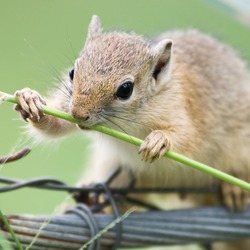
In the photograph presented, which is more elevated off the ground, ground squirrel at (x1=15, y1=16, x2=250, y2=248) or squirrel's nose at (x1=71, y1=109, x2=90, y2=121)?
ground squirrel at (x1=15, y1=16, x2=250, y2=248)

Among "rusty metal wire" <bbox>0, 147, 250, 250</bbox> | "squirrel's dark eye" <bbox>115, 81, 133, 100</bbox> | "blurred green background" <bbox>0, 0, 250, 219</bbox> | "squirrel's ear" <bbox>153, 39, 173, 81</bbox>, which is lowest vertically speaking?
"rusty metal wire" <bbox>0, 147, 250, 250</bbox>

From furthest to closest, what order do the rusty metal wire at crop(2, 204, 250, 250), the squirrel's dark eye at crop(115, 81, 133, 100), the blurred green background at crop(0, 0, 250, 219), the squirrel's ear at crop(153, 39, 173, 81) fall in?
the blurred green background at crop(0, 0, 250, 219) < the squirrel's ear at crop(153, 39, 173, 81) < the squirrel's dark eye at crop(115, 81, 133, 100) < the rusty metal wire at crop(2, 204, 250, 250)

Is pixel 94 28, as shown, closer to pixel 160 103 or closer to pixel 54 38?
pixel 160 103

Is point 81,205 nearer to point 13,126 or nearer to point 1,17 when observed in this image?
point 13,126

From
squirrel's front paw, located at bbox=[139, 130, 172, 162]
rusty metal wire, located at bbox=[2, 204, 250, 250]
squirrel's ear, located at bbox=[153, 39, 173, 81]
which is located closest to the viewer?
rusty metal wire, located at bbox=[2, 204, 250, 250]

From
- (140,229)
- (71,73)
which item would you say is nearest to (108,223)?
(140,229)

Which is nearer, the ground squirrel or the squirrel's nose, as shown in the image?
the squirrel's nose

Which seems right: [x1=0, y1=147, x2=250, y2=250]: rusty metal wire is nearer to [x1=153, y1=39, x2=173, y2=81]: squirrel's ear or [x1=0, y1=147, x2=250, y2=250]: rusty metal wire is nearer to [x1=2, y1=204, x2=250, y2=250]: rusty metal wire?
[x1=2, y1=204, x2=250, y2=250]: rusty metal wire

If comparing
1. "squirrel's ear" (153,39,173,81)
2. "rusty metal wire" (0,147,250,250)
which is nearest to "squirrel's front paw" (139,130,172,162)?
"rusty metal wire" (0,147,250,250)
